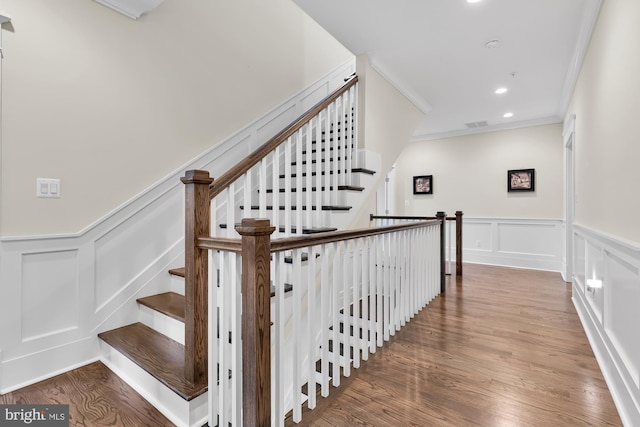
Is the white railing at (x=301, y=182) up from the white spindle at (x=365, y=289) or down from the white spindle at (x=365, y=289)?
up

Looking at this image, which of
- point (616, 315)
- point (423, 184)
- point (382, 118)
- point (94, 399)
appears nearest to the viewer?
point (94, 399)

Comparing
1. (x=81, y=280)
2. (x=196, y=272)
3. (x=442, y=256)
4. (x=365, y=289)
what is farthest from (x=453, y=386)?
(x=81, y=280)

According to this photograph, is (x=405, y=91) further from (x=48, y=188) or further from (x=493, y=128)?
(x=48, y=188)

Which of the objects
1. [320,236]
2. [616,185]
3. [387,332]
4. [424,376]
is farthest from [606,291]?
[320,236]

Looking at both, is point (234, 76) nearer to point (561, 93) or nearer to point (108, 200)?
point (108, 200)

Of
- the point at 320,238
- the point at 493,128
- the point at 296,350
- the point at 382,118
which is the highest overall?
the point at 493,128

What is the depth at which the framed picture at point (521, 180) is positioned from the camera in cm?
538

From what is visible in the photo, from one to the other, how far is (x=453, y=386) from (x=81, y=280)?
8.15 feet

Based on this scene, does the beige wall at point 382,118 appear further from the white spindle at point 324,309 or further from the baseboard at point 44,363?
the baseboard at point 44,363

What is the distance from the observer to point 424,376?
6.51 feet

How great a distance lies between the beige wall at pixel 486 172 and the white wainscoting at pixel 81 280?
4.89 metres

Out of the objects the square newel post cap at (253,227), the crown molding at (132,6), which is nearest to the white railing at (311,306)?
the square newel post cap at (253,227)

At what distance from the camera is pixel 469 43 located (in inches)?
113

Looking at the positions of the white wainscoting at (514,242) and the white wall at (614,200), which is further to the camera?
the white wainscoting at (514,242)
